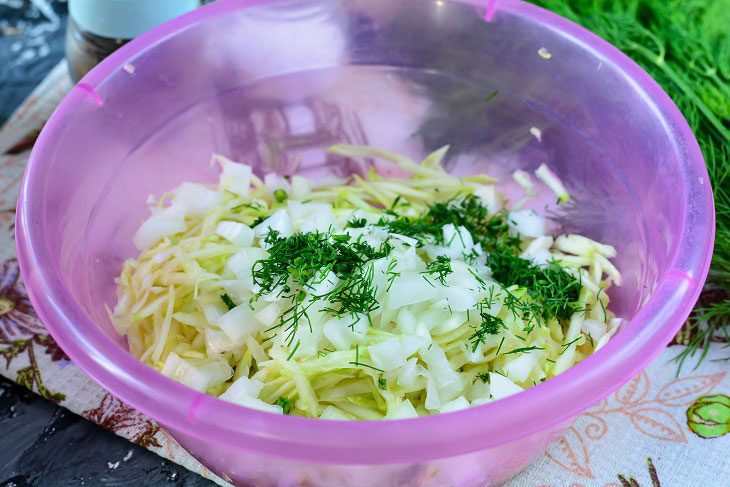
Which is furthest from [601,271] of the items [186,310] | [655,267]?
[186,310]

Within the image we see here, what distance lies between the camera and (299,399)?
1355 millimetres

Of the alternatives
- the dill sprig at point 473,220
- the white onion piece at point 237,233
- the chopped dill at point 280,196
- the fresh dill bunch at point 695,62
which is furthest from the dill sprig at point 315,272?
the fresh dill bunch at point 695,62

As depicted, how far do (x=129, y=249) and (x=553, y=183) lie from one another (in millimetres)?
962

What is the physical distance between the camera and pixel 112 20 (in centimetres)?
190

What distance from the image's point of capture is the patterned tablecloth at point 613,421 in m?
1.47

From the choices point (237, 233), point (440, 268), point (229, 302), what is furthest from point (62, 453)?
point (440, 268)

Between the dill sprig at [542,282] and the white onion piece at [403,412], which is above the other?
the dill sprig at [542,282]

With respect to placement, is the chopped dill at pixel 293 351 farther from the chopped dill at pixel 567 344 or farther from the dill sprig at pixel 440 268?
the chopped dill at pixel 567 344

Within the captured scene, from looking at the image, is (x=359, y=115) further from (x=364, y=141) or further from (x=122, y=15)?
(x=122, y=15)

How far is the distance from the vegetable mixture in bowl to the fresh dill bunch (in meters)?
0.27

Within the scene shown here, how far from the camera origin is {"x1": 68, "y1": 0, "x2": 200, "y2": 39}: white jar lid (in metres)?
1.89

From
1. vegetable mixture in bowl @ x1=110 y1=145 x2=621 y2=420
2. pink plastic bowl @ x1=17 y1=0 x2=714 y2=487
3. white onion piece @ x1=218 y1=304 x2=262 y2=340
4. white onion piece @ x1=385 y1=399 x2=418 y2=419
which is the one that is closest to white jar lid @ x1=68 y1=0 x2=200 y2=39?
pink plastic bowl @ x1=17 y1=0 x2=714 y2=487

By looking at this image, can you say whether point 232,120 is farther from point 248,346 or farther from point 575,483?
point 575,483

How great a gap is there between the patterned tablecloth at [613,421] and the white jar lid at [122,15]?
656 millimetres
